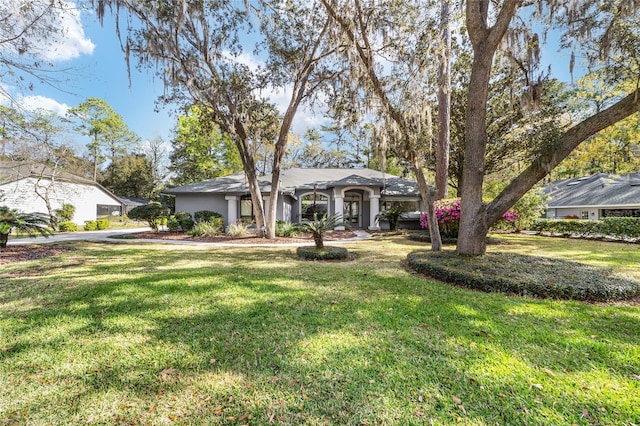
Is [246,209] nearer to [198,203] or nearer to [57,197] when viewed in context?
[198,203]

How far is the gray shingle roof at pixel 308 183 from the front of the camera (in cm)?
1609

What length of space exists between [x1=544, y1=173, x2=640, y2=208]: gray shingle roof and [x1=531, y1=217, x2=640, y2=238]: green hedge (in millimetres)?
2435

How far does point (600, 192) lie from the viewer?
62.2 feet

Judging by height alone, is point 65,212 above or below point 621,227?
above

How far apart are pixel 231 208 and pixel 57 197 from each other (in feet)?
44.4

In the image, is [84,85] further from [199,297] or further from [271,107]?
[271,107]

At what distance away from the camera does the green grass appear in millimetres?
1971

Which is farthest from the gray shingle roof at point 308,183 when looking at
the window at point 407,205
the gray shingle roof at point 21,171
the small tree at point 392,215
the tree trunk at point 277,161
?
the gray shingle roof at point 21,171

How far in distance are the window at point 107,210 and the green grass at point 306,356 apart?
74.1ft

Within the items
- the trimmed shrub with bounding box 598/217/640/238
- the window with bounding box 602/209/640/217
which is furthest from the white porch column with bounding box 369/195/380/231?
the window with bounding box 602/209/640/217

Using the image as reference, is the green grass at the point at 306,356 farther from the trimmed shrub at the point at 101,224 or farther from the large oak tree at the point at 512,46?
the trimmed shrub at the point at 101,224

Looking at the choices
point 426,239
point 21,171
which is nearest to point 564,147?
point 426,239

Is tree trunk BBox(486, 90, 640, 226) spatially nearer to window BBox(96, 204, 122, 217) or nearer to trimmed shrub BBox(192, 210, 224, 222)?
trimmed shrub BBox(192, 210, 224, 222)

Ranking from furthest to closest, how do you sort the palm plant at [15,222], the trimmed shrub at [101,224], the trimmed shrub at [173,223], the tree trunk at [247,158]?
the trimmed shrub at [101,224] → the trimmed shrub at [173,223] → the tree trunk at [247,158] → the palm plant at [15,222]
